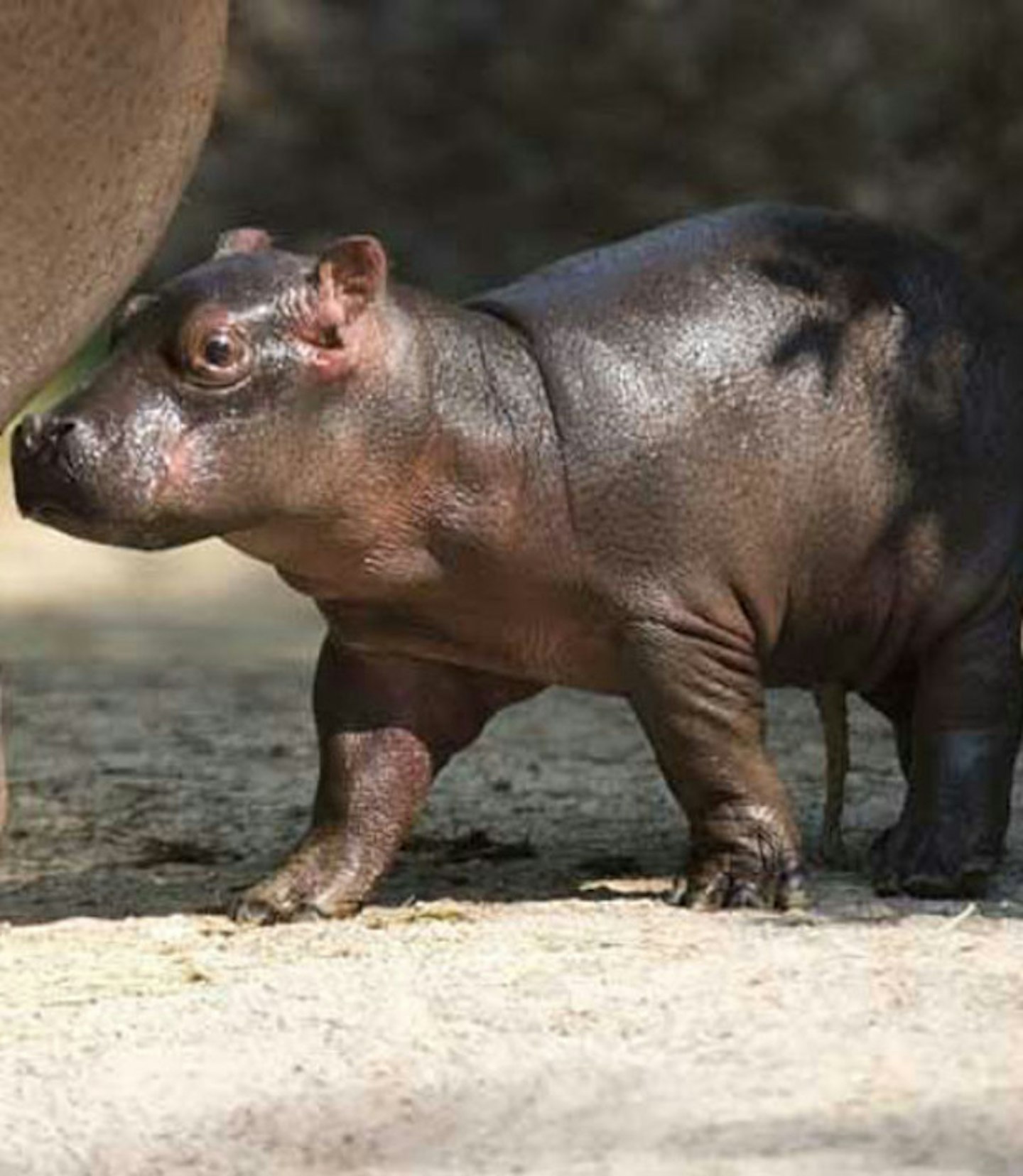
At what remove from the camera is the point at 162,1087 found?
185 inches

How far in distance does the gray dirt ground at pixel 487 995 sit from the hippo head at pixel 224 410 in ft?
2.27

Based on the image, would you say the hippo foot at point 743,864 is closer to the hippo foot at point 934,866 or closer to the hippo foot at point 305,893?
the hippo foot at point 934,866

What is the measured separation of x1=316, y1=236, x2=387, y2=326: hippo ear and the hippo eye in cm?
16

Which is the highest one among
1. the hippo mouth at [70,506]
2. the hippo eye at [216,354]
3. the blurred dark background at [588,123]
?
the blurred dark background at [588,123]

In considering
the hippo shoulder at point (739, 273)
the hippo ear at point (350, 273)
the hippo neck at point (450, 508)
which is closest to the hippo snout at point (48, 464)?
the hippo neck at point (450, 508)

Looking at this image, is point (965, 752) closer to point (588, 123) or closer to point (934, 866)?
point (934, 866)

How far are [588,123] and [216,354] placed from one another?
6519mm

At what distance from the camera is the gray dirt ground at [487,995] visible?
4383 mm

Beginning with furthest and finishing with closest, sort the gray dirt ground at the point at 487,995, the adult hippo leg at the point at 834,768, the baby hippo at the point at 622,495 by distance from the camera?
the adult hippo leg at the point at 834,768
the baby hippo at the point at 622,495
the gray dirt ground at the point at 487,995

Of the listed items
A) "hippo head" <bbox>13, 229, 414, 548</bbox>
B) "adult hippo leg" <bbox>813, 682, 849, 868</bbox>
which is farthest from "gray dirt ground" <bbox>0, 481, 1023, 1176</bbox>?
"hippo head" <bbox>13, 229, 414, 548</bbox>

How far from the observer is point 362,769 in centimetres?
615

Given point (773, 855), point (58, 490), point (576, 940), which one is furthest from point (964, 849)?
point (58, 490)

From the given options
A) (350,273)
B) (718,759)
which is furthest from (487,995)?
(350,273)

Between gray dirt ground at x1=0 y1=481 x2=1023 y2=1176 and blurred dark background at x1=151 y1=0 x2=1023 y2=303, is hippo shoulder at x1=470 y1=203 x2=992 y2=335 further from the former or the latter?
blurred dark background at x1=151 y1=0 x2=1023 y2=303
